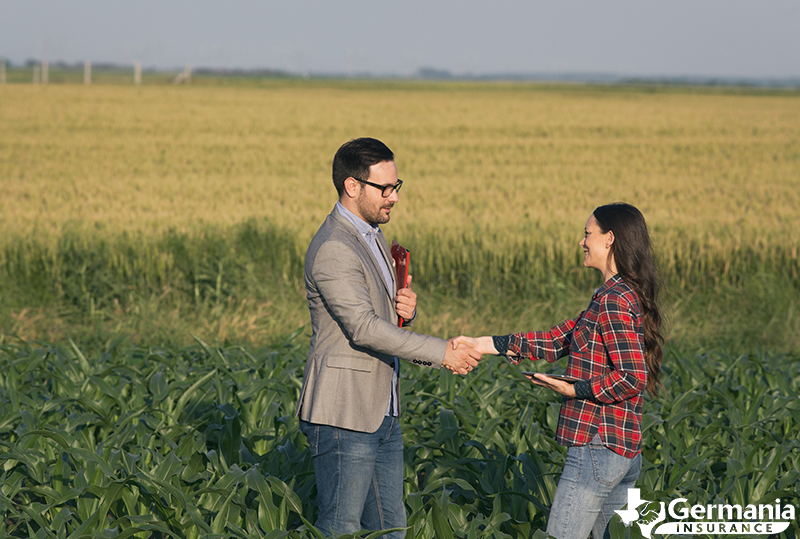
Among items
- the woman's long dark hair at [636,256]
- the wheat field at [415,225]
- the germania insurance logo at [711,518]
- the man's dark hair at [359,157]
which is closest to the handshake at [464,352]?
the woman's long dark hair at [636,256]

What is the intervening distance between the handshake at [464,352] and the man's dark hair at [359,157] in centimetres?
86

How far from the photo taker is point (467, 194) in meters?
13.5

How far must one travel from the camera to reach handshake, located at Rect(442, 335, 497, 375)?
128 inches

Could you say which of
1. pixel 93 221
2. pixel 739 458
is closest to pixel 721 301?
pixel 739 458

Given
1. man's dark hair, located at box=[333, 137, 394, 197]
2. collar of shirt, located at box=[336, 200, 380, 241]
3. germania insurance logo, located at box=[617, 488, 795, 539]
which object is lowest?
germania insurance logo, located at box=[617, 488, 795, 539]

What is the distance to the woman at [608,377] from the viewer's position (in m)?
3.01

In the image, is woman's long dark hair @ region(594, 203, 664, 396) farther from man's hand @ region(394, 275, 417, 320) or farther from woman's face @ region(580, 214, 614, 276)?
man's hand @ region(394, 275, 417, 320)

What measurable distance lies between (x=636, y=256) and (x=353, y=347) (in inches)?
50.1

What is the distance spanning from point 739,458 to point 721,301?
212 inches

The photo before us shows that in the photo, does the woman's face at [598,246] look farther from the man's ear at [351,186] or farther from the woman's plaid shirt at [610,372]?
the man's ear at [351,186]

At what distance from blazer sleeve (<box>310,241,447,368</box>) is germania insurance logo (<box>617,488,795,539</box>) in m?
1.27

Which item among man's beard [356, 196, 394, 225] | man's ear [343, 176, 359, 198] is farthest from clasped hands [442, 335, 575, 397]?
man's ear [343, 176, 359, 198]

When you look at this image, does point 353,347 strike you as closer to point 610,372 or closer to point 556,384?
point 556,384

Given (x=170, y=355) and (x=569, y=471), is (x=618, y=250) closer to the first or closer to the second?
(x=569, y=471)
